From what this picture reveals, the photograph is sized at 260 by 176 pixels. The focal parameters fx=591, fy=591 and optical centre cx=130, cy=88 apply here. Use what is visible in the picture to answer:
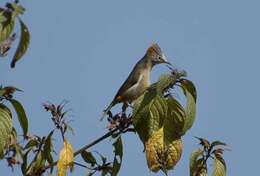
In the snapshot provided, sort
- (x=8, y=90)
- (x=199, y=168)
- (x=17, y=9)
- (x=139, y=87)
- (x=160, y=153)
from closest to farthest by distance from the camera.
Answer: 1. (x=17, y=9)
2. (x=8, y=90)
3. (x=160, y=153)
4. (x=199, y=168)
5. (x=139, y=87)

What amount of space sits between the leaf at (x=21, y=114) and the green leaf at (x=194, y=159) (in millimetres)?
821

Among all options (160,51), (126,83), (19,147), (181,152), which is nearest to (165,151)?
(181,152)

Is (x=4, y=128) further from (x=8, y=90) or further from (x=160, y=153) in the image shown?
(x=160, y=153)

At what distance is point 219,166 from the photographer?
305 cm

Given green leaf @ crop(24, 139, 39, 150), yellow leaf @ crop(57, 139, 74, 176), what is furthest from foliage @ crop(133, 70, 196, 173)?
green leaf @ crop(24, 139, 39, 150)

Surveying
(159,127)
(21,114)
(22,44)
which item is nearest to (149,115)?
(159,127)

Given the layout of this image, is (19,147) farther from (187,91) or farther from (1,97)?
(187,91)

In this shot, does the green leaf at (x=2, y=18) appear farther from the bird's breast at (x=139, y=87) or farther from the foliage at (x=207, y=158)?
the bird's breast at (x=139, y=87)

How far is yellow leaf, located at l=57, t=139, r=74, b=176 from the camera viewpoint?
282cm

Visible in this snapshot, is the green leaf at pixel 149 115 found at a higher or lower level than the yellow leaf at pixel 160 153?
higher

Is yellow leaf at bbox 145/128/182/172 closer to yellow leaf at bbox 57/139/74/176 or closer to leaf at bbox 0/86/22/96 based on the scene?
yellow leaf at bbox 57/139/74/176

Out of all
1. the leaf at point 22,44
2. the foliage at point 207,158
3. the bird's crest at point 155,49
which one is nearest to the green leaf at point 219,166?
the foliage at point 207,158

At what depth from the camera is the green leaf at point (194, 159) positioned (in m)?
2.88

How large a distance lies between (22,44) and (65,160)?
3.30 feet
